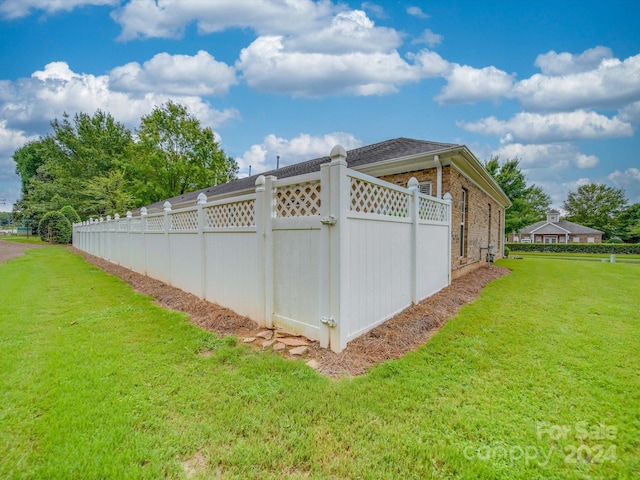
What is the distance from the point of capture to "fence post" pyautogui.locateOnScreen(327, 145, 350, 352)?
3119mm

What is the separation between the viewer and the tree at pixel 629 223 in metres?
38.0

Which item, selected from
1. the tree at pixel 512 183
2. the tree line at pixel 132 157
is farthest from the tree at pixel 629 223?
the tree line at pixel 132 157

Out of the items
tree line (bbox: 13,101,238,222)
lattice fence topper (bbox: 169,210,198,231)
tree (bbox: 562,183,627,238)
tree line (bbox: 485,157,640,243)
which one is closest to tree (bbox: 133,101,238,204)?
tree line (bbox: 13,101,238,222)

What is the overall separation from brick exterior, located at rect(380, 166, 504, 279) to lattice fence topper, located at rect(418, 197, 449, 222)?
0.84 meters

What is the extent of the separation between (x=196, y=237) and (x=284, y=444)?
4.59m

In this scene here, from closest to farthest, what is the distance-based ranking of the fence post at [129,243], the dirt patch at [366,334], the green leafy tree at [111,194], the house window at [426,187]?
the dirt patch at [366,334] < the house window at [426,187] < the fence post at [129,243] < the green leafy tree at [111,194]

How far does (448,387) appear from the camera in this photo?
2543mm

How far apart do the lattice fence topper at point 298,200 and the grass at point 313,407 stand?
1.75 metres

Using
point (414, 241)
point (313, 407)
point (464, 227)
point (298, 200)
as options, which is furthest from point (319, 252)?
point (464, 227)

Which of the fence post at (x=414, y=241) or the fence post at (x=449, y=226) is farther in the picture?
the fence post at (x=449, y=226)

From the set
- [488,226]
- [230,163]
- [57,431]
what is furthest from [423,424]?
[230,163]

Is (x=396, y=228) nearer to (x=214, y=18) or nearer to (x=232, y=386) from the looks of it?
(x=232, y=386)

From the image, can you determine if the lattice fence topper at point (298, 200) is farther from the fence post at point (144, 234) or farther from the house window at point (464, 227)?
the house window at point (464, 227)

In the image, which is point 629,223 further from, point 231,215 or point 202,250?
point 202,250
